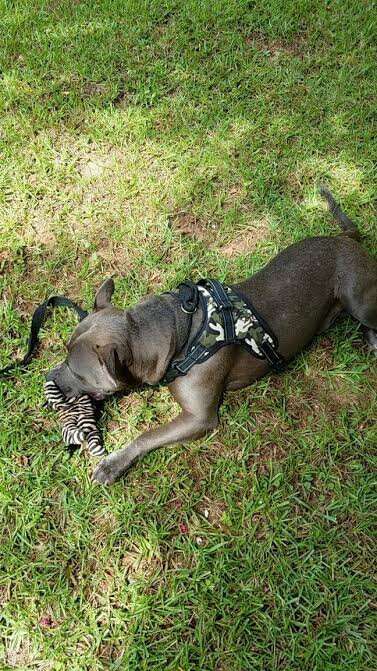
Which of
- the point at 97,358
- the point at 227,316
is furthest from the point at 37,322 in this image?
the point at 227,316

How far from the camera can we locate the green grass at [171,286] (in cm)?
355

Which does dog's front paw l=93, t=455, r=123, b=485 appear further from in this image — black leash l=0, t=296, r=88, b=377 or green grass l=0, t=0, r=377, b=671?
black leash l=0, t=296, r=88, b=377

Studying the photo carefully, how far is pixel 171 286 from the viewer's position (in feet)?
15.9

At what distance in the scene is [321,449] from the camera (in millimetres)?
4172

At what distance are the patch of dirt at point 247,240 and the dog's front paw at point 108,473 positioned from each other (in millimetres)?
2145

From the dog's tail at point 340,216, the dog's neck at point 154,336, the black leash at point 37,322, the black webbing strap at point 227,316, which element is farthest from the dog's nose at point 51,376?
the dog's tail at point 340,216

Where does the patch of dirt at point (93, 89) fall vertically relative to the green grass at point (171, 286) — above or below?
above

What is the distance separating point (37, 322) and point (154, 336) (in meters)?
1.10

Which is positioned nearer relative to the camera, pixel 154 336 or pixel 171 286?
pixel 154 336

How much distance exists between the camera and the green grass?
11.6 ft

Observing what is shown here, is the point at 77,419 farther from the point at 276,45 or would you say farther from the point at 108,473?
the point at 276,45

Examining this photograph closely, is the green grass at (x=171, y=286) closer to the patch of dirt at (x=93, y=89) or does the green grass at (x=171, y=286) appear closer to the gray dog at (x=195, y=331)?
the patch of dirt at (x=93, y=89)

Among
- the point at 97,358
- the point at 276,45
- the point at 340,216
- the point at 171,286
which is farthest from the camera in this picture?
the point at 276,45

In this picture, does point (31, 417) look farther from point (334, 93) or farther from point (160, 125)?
point (334, 93)
